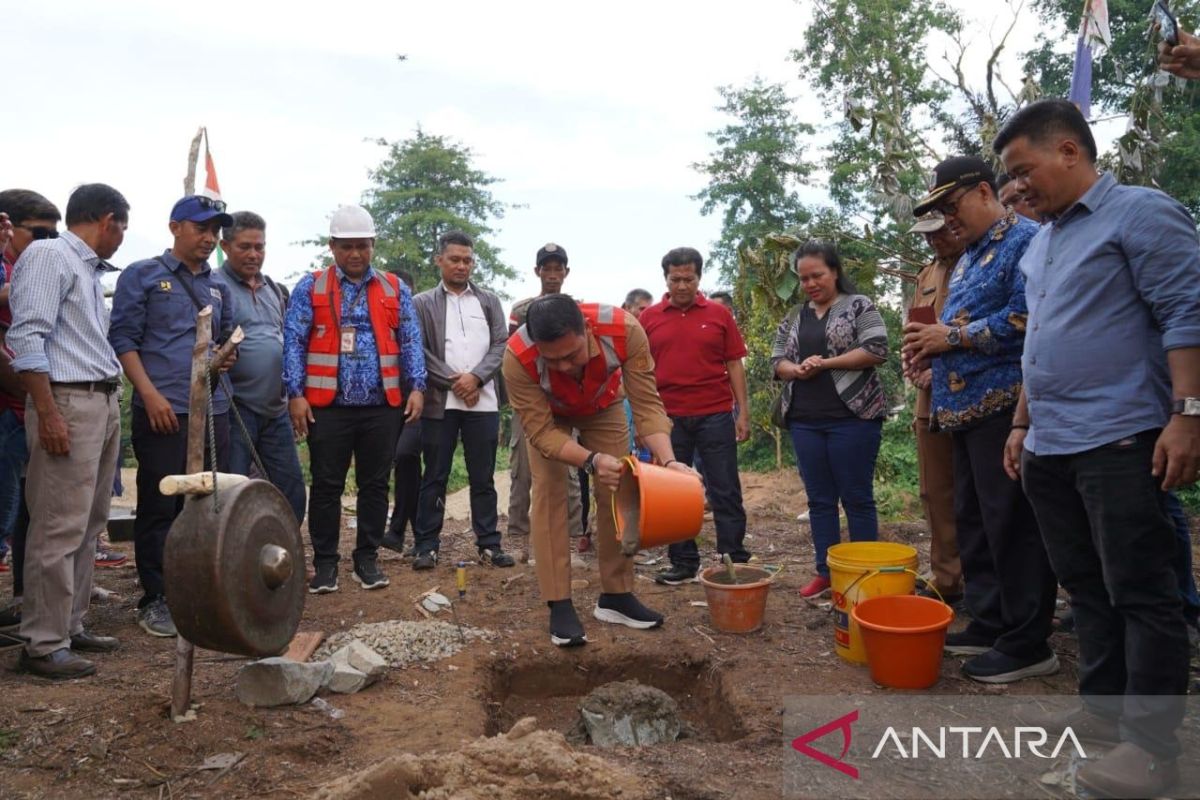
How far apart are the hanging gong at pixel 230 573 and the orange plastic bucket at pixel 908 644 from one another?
2208 millimetres

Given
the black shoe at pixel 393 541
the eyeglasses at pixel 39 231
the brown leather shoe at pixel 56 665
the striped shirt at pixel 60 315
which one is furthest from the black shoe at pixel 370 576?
the eyeglasses at pixel 39 231

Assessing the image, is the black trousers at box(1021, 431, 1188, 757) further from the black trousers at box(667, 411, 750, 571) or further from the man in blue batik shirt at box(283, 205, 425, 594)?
the man in blue batik shirt at box(283, 205, 425, 594)

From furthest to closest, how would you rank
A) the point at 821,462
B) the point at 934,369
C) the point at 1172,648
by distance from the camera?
the point at 821,462
the point at 934,369
the point at 1172,648

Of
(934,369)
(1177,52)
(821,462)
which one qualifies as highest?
(1177,52)

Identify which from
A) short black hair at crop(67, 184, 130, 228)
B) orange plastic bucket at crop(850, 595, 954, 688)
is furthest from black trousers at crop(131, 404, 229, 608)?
orange plastic bucket at crop(850, 595, 954, 688)

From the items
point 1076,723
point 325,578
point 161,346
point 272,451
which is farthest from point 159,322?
point 1076,723

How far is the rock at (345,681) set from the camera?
338 centimetres

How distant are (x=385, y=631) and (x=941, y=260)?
3252 millimetres

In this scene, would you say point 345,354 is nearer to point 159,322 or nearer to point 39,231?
point 159,322

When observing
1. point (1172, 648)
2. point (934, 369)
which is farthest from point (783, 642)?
point (1172, 648)

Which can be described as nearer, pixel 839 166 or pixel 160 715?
pixel 160 715

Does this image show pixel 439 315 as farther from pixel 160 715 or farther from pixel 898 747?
pixel 898 747

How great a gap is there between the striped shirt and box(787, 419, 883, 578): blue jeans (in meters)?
3.42

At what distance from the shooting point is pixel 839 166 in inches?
810
